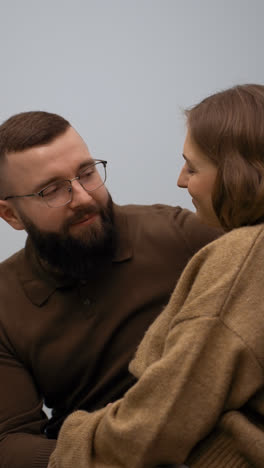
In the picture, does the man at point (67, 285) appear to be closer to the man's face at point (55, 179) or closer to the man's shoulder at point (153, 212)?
the man's face at point (55, 179)

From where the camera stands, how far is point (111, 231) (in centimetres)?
134

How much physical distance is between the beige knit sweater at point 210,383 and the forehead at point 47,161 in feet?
1.67

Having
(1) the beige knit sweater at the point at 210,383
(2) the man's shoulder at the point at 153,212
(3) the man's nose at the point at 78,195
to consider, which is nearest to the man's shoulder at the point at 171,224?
(2) the man's shoulder at the point at 153,212

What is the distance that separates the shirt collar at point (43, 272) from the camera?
1351 mm

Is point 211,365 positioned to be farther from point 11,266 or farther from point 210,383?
point 11,266

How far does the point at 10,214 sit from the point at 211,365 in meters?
0.81

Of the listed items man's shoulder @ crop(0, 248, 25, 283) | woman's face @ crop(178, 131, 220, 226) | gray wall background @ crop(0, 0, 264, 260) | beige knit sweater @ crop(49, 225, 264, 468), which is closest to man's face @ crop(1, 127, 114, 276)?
man's shoulder @ crop(0, 248, 25, 283)

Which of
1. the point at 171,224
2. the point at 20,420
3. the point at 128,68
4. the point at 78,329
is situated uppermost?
the point at 128,68

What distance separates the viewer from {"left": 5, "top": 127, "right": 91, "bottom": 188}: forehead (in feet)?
4.11

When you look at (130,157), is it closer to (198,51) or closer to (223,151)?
(198,51)

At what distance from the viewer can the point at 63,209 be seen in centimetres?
128

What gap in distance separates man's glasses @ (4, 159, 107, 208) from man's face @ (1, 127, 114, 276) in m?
0.01

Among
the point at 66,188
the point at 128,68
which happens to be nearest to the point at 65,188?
the point at 66,188

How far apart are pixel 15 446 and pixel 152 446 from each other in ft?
1.58
